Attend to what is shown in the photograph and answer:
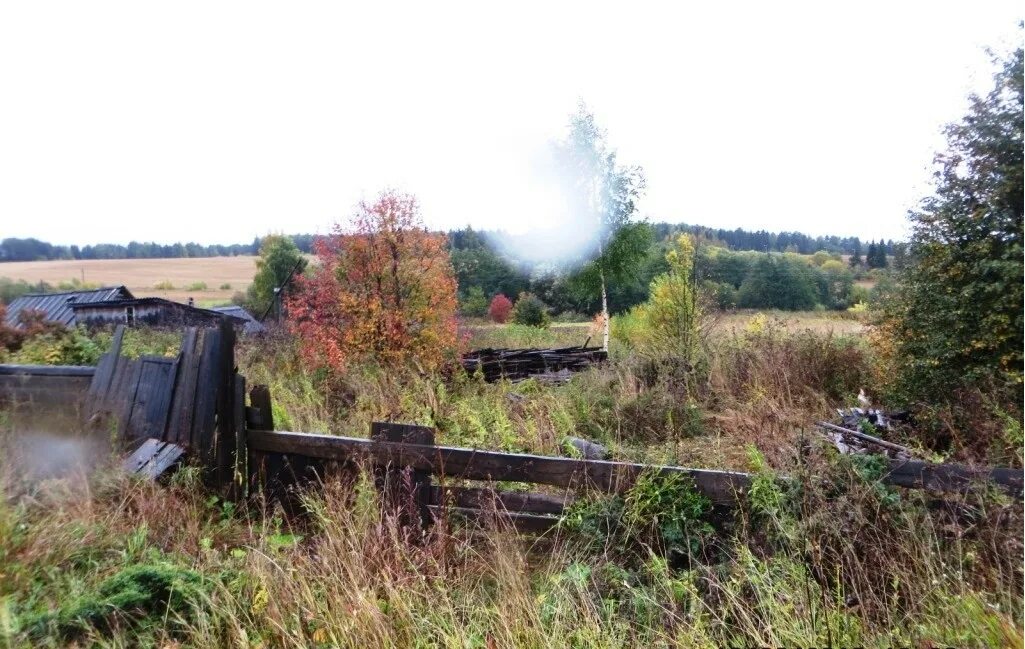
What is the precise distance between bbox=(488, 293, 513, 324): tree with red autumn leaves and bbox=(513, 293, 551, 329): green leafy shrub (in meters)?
1.59

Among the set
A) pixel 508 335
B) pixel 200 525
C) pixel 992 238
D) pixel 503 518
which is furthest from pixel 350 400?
pixel 508 335

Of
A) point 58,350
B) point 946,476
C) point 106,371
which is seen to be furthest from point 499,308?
point 946,476

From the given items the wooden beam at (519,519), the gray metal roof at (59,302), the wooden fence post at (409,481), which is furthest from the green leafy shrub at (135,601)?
the gray metal roof at (59,302)

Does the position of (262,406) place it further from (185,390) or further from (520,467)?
(520,467)

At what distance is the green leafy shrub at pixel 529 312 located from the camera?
3161cm

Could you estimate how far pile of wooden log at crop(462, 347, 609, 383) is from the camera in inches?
504

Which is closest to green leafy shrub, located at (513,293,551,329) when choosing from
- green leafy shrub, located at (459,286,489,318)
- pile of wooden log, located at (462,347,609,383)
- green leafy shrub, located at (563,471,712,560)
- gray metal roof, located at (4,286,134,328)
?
green leafy shrub, located at (459,286,489,318)

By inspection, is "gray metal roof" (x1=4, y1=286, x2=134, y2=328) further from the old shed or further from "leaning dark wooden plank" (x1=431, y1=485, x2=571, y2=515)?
"leaning dark wooden plank" (x1=431, y1=485, x2=571, y2=515)

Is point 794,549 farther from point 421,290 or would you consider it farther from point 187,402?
point 421,290

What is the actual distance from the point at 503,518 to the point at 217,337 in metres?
2.38

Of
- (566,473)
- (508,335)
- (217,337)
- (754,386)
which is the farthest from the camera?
(508,335)

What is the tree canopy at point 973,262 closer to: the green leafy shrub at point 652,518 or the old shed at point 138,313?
the green leafy shrub at point 652,518

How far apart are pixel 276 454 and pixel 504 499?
170 centimetres

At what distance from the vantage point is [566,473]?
3.36 metres
